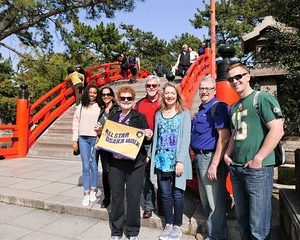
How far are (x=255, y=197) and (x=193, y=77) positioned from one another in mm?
7386

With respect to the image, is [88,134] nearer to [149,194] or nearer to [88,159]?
[88,159]

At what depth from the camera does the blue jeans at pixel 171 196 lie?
3061mm

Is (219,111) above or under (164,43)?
under

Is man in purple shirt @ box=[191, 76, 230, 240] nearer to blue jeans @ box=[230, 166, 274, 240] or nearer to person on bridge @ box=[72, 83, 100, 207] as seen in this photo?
blue jeans @ box=[230, 166, 274, 240]

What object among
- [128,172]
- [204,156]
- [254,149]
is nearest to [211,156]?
[204,156]

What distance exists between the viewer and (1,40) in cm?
1219

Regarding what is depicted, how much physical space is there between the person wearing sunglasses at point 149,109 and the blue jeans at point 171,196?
0.92 feet

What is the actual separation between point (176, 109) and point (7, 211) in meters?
2.86

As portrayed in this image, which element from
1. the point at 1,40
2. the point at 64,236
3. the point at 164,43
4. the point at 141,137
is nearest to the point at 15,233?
the point at 64,236

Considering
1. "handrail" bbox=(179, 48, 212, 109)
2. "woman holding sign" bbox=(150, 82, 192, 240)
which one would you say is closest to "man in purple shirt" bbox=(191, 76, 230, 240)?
"woman holding sign" bbox=(150, 82, 192, 240)

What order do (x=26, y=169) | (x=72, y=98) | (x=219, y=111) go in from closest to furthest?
(x=219, y=111) → (x=26, y=169) → (x=72, y=98)

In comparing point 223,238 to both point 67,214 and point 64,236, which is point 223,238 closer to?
point 64,236

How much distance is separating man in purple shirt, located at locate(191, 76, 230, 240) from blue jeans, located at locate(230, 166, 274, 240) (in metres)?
0.31

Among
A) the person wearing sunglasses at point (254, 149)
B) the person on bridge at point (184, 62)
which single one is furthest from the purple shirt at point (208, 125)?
the person on bridge at point (184, 62)
